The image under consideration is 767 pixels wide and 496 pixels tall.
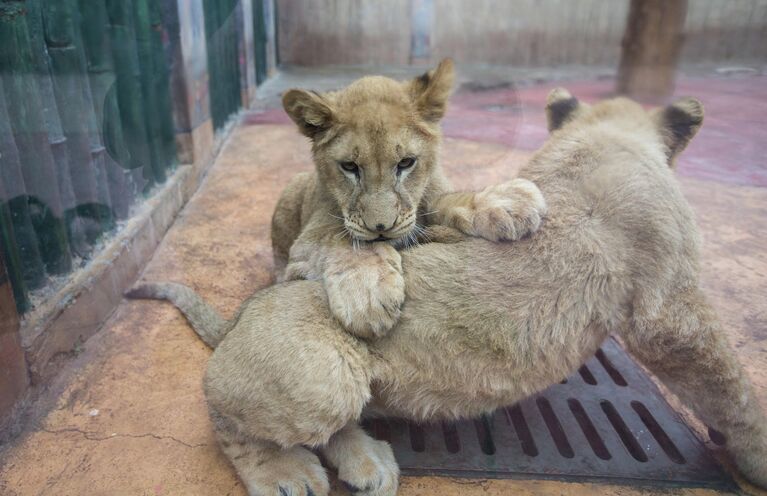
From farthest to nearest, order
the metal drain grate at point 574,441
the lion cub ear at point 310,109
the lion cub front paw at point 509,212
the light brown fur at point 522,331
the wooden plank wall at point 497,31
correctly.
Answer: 1. the lion cub ear at point 310,109
2. the metal drain grate at point 574,441
3. the lion cub front paw at point 509,212
4. the light brown fur at point 522,331
5. the wooden plank wall at point 497,31

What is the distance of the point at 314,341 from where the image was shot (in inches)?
92.9

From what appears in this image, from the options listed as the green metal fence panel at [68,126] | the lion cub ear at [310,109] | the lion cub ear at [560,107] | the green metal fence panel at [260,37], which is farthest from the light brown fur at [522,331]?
the green metal fence panel at [260,37]

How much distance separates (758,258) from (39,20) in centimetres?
419

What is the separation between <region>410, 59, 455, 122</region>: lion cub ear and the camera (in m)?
2.95

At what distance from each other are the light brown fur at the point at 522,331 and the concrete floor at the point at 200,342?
0.20 metres

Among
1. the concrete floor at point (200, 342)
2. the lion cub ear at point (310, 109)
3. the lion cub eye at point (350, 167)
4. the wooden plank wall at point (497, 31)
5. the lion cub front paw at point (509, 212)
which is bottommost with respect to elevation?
the concrete floor at point (200, 342)

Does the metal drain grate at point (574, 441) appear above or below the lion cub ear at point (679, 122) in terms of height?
below

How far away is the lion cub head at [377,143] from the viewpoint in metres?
2.75

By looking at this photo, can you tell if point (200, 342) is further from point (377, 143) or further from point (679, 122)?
point (679, 122)

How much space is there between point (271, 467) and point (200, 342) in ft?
3.85

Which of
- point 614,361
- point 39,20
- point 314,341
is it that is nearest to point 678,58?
point 314,341

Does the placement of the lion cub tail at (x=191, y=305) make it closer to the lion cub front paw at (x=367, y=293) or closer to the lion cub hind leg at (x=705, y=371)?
the lion cub front paw at (x=367, y=293)

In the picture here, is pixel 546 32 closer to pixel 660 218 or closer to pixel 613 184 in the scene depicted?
pixel 613 184

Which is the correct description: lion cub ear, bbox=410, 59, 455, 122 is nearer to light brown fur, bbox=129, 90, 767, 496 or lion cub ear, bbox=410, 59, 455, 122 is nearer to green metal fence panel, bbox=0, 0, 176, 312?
light brown fur, bbox=129, 90, 767, 496
